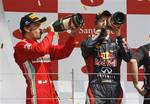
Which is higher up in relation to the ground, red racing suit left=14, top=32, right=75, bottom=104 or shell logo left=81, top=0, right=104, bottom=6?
shell logo left=81, top=0, right=104, bottom=6

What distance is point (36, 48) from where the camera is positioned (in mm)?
2953

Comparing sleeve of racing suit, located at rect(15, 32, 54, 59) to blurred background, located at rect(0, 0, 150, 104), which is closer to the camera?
sleeve of racing suit, located at rect(15, 32, 54, 59)

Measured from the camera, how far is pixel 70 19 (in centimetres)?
294

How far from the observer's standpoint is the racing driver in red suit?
2971 millimetres

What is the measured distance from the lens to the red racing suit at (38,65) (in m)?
2.97

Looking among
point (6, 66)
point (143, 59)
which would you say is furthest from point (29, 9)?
point (143, 59)

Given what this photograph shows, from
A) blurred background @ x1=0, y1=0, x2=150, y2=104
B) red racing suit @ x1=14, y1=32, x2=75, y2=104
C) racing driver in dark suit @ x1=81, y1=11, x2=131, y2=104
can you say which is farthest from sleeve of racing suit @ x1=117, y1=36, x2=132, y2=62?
blurred background @ x1=0, y1=0, x2=150, y2=104

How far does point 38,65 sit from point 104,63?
0.33m

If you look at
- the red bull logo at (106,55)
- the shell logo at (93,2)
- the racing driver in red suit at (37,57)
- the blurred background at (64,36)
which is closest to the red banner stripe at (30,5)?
the blurred background at (64,36)

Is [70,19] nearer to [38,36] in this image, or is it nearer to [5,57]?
[38,36]

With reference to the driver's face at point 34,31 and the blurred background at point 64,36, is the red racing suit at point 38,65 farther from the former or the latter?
the blurred background at point 64,36

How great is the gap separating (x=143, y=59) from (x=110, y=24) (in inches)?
10.9

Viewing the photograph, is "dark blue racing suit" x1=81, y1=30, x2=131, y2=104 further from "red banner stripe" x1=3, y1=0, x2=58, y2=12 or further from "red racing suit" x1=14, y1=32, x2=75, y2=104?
"red banner stripe" x1=3, y1=0, x2=58, y2=12

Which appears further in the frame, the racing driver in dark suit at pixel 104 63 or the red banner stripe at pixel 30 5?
the red banner stripe at pixel 30 5
